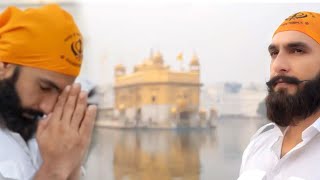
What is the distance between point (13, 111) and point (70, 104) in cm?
19

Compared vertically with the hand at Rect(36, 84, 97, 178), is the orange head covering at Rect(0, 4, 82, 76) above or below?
above

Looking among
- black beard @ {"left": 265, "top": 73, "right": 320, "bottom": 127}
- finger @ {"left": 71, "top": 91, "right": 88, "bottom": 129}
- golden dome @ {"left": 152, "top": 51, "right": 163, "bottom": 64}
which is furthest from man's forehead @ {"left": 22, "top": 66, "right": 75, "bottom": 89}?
golden dome @ {"left": 152, "top": 51, "right": 163, "bottom": 64}

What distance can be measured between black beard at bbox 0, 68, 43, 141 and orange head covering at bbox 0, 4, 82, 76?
49mm

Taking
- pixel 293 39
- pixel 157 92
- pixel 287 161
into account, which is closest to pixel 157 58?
pixel 157 92

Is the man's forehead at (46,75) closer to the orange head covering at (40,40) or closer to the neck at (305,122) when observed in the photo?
the orange head covering at (40,40)

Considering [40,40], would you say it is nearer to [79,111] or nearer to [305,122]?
[79,111]

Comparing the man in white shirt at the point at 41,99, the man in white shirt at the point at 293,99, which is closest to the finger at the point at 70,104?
the man in white shirt at the point at 41,99

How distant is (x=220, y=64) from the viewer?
6.93ft

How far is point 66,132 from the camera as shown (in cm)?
89

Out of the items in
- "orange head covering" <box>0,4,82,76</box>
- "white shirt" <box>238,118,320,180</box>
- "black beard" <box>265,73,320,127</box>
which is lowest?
"white shirt" <box>238,118,320,180</box>

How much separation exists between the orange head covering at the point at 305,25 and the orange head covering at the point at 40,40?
27.4 inches

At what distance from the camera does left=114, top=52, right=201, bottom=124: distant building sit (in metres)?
2.12

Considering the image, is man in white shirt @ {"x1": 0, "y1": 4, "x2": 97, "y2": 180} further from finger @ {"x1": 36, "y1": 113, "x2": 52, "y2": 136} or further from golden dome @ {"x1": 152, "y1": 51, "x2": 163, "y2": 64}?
golden dome @ {"x1": 152, "y1": 51, "x2": 163, "y2": 64}

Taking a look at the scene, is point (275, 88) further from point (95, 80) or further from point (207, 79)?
point (95, 80)
